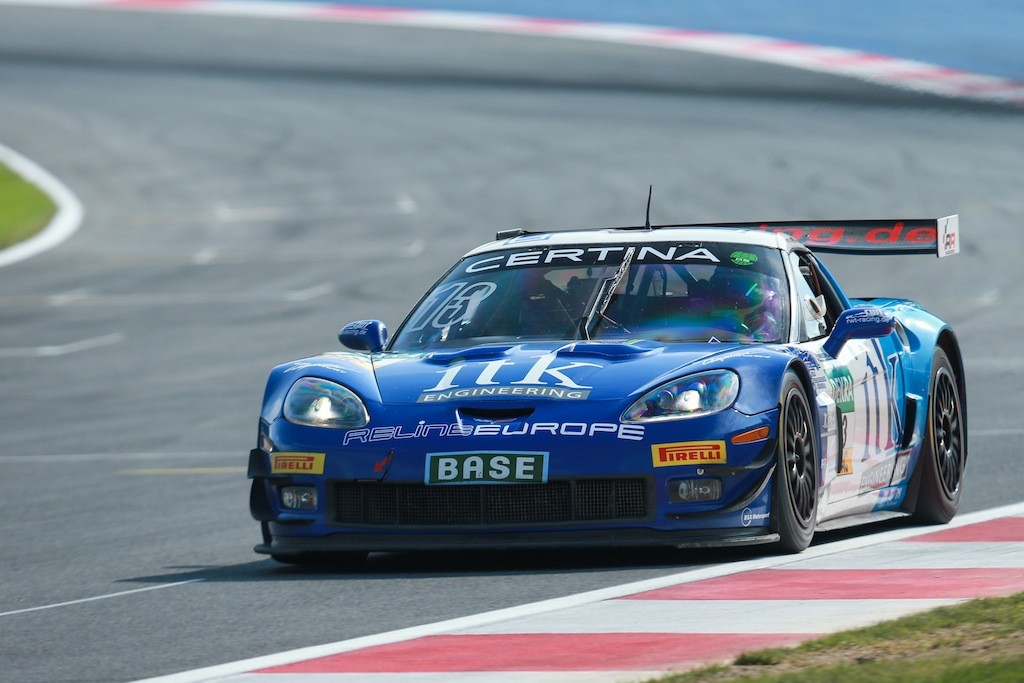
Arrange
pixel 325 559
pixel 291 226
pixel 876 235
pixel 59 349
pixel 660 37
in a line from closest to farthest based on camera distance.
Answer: pixel 325 559
pixel 876 235
pixel 59 349
pixel 291 226
pixel 660 37

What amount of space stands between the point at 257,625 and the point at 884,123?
29.2m

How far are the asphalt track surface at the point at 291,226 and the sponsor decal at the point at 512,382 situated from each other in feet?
2.07

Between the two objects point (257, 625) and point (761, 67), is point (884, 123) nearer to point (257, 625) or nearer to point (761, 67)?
point (761, 67)

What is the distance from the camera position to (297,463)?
7.21m

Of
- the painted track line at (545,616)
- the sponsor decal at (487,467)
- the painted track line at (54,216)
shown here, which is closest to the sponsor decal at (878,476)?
the painted track line at (545,616)

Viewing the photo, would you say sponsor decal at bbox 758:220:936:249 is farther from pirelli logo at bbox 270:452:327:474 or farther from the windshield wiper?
pirelli logo at bbox 270:452:327:474

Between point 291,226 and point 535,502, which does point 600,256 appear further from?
point 291,226

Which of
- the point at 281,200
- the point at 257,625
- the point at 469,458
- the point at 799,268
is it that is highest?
the point at 281,200

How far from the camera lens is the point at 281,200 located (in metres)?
31.4

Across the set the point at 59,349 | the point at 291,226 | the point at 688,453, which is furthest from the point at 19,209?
the point at 688,453

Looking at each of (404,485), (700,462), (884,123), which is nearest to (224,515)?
(404,485)

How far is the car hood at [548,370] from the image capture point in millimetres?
6969

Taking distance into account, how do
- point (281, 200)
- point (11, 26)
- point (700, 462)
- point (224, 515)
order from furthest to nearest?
point (11, 26) < point (281, 200) < point (224, 515) < point (700, 462)

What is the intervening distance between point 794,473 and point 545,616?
1607mm
